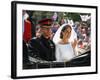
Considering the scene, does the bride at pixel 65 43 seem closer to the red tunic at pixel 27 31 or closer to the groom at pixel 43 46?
the groom at pixel 43 46

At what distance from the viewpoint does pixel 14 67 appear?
1.64 metres

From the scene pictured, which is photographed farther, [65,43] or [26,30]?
[65,43]

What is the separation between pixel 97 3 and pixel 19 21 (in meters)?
0.67

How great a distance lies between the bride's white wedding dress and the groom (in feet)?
0.13

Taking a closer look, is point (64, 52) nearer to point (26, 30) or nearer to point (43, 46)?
point (43, 46)

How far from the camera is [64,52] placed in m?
1.81

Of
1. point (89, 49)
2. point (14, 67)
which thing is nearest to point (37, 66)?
point (14, 67)

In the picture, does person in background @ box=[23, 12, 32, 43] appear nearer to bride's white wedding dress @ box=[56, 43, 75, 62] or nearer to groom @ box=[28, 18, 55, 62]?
groom @ box=[28, 18, 55, 62]

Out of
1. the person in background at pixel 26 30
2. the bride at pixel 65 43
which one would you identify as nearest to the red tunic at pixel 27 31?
the person in background at pixel 26 30

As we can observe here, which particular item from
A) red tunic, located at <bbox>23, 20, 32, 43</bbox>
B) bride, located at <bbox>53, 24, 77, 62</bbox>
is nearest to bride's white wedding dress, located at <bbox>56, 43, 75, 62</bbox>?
bride, located at <bbox>53, 24, 77, 62</bbox>

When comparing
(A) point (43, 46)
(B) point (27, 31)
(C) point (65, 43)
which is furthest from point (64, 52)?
(B) point (27, 31)

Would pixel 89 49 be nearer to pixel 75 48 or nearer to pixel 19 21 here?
pixel 75 48

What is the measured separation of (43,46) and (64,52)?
18 cm
